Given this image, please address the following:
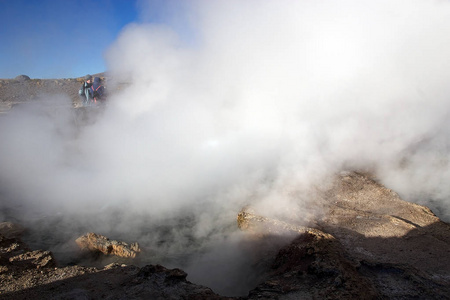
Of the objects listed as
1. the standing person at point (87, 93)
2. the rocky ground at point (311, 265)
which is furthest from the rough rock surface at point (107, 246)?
the standing person at point (87, 93)

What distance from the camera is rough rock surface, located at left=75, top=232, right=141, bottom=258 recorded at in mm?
3344

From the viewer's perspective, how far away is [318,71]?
5.31 meters

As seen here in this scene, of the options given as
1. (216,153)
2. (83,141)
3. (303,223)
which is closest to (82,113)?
(83,141)

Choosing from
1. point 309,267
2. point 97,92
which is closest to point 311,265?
point 309,267

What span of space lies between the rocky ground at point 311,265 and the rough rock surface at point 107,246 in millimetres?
319

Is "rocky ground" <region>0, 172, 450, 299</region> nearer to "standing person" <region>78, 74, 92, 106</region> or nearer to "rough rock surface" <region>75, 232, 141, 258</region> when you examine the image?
"rough rock surface" <region>75, 232, 141, 258</region>

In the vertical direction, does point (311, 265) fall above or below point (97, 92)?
Answer: below

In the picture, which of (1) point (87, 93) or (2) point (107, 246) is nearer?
(2) point (107, 246)

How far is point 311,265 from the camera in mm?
2586

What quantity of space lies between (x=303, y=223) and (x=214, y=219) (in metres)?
1.33

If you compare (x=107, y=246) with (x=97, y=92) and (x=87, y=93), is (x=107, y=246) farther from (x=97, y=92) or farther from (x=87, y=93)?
(x=87, y=93)

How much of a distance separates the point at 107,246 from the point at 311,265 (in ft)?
7.61

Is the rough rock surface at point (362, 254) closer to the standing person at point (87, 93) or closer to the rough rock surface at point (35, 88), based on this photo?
the standing person at point (87, 93)

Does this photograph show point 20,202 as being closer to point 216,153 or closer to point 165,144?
point 165,144
